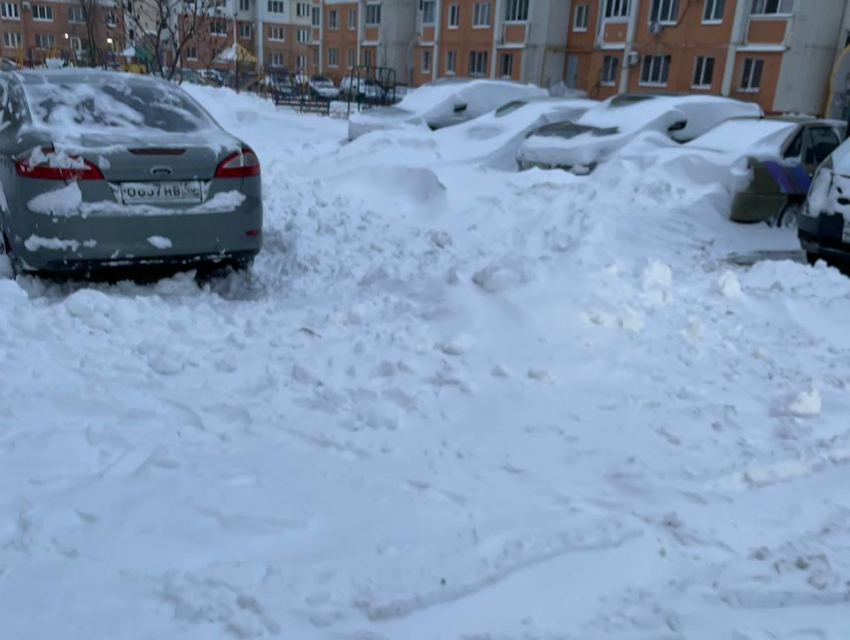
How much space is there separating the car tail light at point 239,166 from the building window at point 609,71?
32.7 metres

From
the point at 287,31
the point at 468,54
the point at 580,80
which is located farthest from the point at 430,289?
the point at 287,31

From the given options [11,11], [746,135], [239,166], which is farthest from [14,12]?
[239,166]

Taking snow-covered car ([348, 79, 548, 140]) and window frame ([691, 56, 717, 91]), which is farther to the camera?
window frame ([691, 56, 717, 91])

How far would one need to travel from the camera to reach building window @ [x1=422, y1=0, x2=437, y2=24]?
4356 cm

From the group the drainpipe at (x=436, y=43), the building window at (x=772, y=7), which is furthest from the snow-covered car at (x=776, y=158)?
the drainpipe at (x=436, y=43)

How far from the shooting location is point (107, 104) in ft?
17.5

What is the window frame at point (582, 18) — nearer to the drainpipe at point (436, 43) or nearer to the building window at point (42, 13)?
the drainpipe at point (436, 43)

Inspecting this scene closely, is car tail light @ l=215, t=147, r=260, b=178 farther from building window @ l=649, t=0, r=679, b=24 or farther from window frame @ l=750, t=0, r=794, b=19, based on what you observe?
building window @ l=649, t=0, r=679, b=24

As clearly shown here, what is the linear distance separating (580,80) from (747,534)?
37.5 meters

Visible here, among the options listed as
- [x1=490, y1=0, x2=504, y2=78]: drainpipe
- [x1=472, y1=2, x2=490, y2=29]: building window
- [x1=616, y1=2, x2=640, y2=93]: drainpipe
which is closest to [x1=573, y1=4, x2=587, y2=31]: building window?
[x1=490, y1=0, x2=504, y2=78]: drainpipe

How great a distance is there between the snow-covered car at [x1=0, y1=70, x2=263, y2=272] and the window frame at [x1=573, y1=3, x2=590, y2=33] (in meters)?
35.3

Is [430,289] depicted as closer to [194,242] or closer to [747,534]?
[194,242]

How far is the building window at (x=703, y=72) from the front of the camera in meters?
30.5

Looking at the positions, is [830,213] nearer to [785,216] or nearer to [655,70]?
[785,216]
